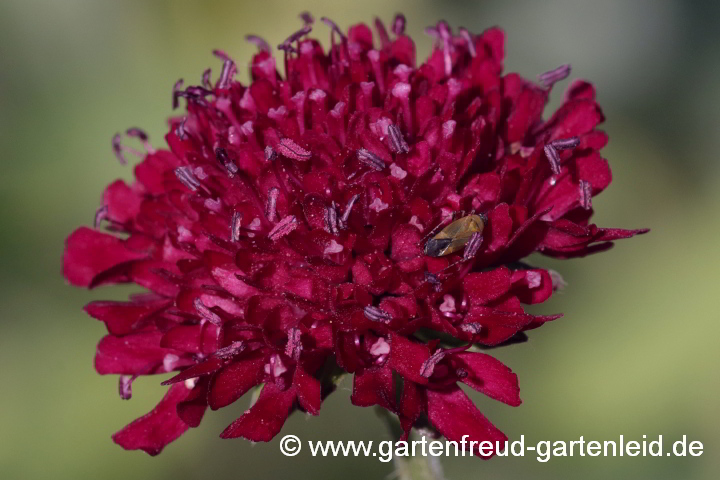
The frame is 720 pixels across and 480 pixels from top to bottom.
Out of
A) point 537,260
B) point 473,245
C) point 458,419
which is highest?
point 473,245

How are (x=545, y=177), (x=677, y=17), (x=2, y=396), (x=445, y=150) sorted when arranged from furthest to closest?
(x=677, y=17), (x=2, y=396), (x=545, y=177), (x=445, y=150)

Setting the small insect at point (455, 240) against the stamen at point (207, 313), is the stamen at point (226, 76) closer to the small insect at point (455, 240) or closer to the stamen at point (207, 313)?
the stamen at point (207, 313)

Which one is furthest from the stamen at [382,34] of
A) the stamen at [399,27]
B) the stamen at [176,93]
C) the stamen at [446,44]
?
the stamen at [176,93]

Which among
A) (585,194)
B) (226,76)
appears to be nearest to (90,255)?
(226,76)

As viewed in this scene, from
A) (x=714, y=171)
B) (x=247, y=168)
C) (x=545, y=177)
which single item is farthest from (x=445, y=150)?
(x=714, y=171)

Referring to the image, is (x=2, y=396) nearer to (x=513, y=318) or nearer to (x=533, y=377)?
(x=533, y=377)
